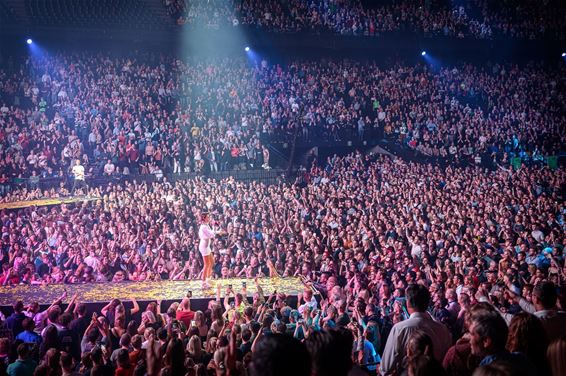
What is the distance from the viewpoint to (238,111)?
20219mm

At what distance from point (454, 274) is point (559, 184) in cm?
808

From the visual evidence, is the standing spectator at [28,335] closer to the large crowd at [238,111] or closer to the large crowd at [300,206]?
the large crowd at [300,206]

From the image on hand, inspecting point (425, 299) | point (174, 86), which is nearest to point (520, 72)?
point (174, 86)

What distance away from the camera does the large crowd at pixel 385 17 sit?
75.4 ft

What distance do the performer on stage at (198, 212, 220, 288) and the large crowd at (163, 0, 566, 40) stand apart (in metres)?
15.2

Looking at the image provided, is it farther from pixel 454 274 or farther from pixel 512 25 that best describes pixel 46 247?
pixel 512 25

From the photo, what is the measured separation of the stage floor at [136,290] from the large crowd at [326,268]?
0.33m

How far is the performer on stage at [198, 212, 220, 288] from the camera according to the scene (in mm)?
9242

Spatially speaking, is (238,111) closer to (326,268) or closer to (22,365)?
(326,268)

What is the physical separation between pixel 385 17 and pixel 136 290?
19.7 m

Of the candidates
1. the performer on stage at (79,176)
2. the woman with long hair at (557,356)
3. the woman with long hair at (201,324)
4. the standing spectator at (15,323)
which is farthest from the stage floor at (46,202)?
the woman with long hair at (557,356)

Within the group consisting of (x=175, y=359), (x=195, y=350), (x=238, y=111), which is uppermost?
(x=238, y=111)

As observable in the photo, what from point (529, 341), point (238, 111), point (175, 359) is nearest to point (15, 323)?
point (175, 359)

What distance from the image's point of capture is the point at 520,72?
2534 cm
